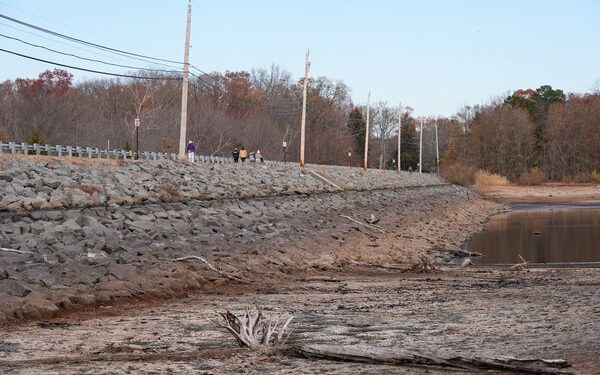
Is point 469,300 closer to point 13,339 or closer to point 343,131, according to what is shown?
point 13,339

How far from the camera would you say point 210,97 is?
316 feet

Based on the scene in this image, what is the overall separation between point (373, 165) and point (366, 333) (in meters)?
127

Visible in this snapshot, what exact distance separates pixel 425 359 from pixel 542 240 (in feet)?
83.1

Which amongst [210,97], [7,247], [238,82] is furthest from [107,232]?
[238,82]

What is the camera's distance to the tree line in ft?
233

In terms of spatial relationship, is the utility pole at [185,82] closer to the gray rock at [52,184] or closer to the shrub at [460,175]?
the gray rock at [52,184]

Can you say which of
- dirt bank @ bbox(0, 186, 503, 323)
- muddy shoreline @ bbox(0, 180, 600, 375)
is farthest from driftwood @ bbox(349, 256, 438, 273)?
dirt bank @ bbox(0, 186, 503, 323)

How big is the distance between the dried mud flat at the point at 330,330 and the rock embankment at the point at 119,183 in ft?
33.9

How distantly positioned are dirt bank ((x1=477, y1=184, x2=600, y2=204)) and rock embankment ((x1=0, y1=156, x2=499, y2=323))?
120 ft

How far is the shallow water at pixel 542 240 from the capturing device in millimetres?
23828

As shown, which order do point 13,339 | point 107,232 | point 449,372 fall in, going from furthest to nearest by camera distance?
point 107,232
point 13,339
point 449,372

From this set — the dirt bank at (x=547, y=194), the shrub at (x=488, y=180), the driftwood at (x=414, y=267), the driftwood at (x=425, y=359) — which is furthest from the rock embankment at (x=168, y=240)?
the shrub at (x=488, y=180)

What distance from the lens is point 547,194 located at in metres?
77.2

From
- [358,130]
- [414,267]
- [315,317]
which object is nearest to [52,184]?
[414,267]
